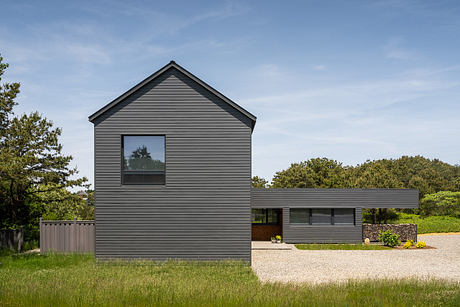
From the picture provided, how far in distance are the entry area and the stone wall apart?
199 inches

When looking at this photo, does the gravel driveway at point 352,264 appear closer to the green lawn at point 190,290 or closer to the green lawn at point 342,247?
the green lawn at point 342,247

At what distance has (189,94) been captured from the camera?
54.4 feet

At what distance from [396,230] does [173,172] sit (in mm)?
14961

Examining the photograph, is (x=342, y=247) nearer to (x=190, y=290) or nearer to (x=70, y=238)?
(x=70, y=238)

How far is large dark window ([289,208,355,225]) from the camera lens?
25.1 meters

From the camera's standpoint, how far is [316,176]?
163ft

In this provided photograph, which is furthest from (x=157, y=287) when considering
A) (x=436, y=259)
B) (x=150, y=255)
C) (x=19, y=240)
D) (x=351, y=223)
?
(x=351, y=223)

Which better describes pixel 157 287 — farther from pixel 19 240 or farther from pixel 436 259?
pixel 436 259

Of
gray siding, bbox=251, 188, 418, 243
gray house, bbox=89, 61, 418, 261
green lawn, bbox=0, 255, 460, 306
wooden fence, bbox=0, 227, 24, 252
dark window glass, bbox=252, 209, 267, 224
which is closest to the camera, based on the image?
green lawn, bbox=0, 255, 460, 306

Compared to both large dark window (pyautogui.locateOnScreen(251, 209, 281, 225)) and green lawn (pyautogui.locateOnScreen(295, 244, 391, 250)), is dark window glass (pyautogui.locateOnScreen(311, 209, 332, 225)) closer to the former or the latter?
green lawn (pyautogui.locateOnScreen(295, 244, 391, 250))

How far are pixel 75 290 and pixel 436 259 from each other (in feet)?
Result: 50.9

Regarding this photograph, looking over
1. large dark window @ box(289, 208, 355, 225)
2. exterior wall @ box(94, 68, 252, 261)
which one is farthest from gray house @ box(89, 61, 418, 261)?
large dark window @ box(289, 208, 355, 225)

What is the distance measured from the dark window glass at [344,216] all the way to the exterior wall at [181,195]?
10505 mm

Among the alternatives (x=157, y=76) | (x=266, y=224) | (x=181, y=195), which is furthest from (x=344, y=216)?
(x=157, y=76)
